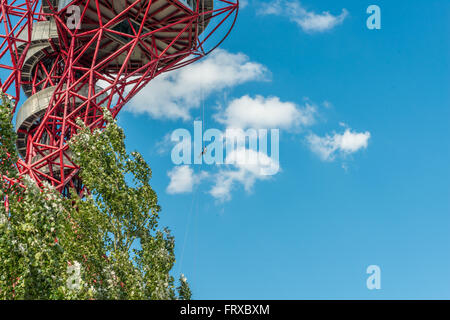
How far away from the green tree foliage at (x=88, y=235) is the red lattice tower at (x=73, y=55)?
10803 millimetres

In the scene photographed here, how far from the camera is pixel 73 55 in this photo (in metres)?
31.7

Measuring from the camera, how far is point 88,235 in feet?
56.8

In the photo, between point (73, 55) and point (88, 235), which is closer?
point (88, 235)

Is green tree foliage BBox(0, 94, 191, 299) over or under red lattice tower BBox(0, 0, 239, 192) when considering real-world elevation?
under

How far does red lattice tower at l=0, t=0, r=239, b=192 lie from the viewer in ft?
98.0

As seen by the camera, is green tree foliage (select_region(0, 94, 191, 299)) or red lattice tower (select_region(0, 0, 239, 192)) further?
red lattice tower (select_region(0, 0, 239, 192))

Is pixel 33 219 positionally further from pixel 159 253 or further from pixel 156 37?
pixel 156 37

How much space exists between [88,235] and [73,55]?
18.5 metres

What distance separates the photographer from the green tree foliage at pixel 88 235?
11.1 meters

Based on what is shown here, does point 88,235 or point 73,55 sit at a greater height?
point 73,55

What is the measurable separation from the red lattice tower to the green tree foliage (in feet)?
35.4
